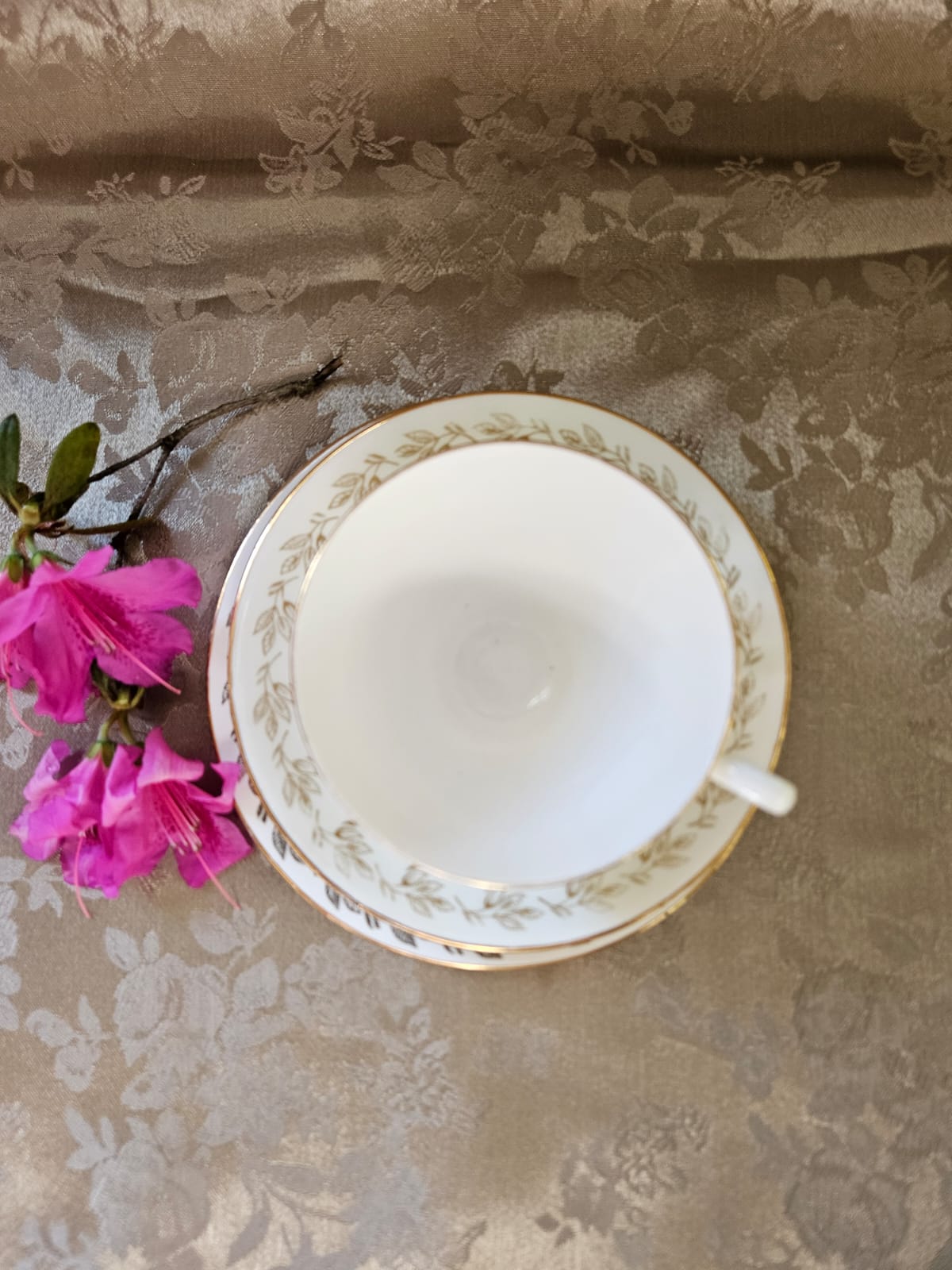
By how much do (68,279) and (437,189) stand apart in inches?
13.3

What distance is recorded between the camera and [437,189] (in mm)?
739

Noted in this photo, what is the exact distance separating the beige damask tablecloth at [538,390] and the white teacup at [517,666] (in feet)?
0.45

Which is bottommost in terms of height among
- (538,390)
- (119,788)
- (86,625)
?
(119,788)

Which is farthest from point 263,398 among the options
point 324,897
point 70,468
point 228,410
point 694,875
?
point 694,875

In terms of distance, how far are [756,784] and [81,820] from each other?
48 cm

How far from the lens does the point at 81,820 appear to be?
2.01 ft

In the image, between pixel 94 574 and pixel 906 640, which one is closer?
pixel 94 574

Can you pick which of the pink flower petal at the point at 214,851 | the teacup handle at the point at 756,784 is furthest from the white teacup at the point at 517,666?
the pink flower petal at the point at 214,851

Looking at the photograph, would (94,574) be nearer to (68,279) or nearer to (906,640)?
(68,279)

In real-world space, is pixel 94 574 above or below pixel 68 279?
below

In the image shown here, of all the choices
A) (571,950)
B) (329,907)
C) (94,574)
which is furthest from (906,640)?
(94,574)

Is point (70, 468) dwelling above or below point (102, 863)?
above

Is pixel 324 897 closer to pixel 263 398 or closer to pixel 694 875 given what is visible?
pixel 694 875

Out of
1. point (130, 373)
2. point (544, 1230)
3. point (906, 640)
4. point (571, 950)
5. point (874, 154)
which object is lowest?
point (544, 1230)
